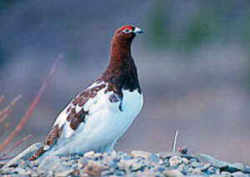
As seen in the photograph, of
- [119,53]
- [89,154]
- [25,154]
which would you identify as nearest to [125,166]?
[89,154]

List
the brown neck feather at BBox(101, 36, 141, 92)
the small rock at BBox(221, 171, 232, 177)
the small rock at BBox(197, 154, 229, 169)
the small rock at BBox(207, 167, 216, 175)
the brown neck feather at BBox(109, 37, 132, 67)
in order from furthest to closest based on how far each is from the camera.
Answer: the brown neck feather at BBox(109, 37, 132, 67) → the brown neck feather at BBox(101, 36, 141, 92) → the small rock at BBox(197, 154, 229, 169) → the small rock at BBox(207, 167, 216, 175) → the small rock at BBox(221, 171, 232, 177)

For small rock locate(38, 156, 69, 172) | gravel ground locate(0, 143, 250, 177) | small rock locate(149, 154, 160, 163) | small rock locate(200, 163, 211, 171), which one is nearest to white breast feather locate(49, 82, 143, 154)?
gravel ground locate(0, 143, 250, 177)

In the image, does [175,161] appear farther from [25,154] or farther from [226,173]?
[25,154]

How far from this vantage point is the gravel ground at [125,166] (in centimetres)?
447

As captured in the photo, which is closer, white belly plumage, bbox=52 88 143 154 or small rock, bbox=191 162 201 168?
small rock, bbox=191 162 201 168

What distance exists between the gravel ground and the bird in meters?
0.13

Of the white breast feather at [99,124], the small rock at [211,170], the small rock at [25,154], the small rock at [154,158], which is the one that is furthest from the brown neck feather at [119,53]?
the small rock at [211,170]

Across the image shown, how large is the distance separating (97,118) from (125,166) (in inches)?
30.3

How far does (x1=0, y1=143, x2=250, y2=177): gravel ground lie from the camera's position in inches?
176

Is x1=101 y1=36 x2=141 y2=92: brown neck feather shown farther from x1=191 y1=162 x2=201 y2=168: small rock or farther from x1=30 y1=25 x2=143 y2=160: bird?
x1=191 y1=162 x2=201 y2=168: small rock

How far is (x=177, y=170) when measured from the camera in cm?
461

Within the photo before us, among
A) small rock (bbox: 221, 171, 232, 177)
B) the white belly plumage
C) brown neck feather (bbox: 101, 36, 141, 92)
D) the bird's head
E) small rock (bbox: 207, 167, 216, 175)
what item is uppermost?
the bird's head

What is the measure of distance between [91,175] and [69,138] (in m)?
0.95

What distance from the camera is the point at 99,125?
5.29m
